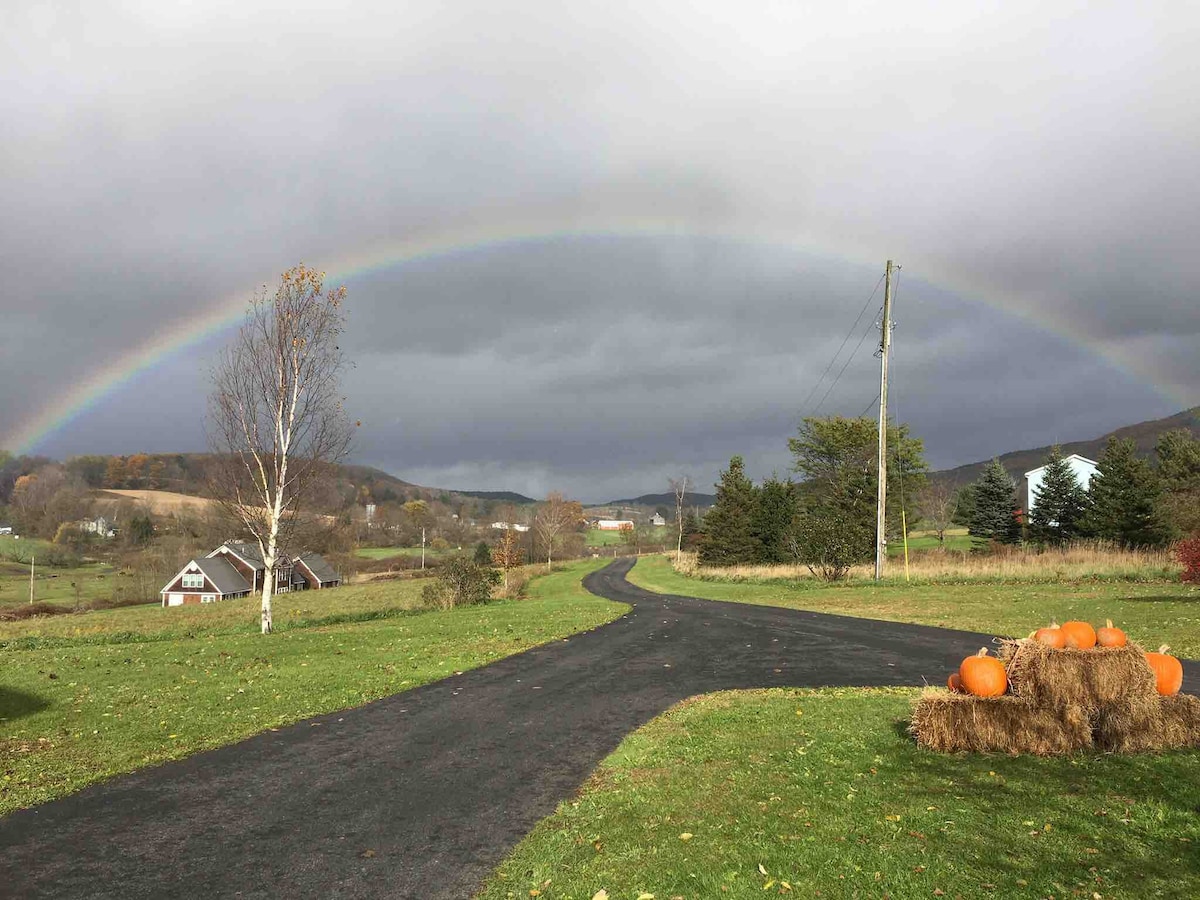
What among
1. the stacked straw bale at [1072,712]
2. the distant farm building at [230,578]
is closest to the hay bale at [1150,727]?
the stacked straw bale at [1072,712]

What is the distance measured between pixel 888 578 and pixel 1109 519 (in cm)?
2420

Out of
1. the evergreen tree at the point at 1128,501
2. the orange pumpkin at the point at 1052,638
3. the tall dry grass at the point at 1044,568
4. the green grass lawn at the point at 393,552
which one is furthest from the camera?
A: the green grass lawn at the point at 393,552

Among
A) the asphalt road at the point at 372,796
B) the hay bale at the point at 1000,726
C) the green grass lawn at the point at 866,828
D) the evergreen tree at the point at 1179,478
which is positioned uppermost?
the evergreen tree at the point at 1179,478

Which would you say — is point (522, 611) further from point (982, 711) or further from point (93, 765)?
point (982, 711)

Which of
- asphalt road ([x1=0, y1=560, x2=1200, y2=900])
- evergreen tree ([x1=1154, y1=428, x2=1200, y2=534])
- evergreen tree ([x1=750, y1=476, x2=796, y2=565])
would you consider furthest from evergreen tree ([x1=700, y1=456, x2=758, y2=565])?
asphalt road ([x1=0, y1=560, x2=1200, y2=900])

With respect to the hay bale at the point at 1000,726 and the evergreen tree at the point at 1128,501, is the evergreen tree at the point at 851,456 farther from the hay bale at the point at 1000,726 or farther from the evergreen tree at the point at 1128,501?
the hay bale at the point at 1000,726

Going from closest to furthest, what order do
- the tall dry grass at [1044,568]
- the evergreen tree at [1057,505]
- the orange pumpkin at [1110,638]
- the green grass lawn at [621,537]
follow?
the orange pumpkin at [1110,638] → the tall dry grass at [1044,568] → the evergreen tree at [1057,505] → the green grass lawn at [621,537]

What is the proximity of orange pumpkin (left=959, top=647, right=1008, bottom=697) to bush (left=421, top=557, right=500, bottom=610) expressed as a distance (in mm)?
27094

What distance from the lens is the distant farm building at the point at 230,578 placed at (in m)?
73.9

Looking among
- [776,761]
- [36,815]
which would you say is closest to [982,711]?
[776,761]

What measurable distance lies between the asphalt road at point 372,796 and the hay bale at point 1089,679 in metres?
4.61

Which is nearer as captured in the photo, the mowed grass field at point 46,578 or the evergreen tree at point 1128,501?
the evergreen tree at point 1128,501

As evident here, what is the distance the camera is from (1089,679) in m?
6.91

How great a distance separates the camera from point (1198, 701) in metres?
7.01
